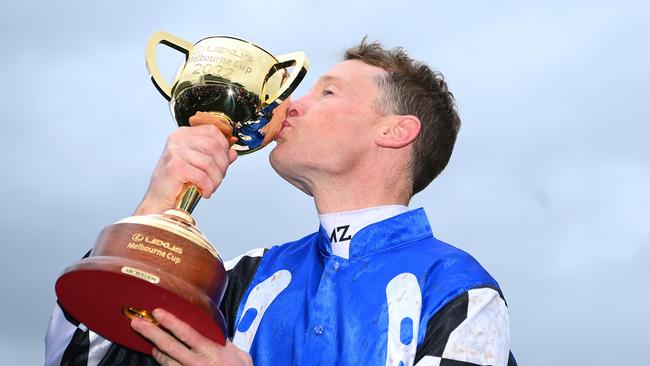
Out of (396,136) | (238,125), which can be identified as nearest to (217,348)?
(238,125)

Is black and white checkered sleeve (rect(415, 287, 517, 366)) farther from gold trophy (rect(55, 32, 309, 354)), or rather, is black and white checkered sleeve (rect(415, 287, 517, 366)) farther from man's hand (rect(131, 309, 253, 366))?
gold trophy (rect(55, 32, 309, 354))

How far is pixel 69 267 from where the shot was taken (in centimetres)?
412

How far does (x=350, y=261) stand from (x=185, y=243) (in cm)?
113

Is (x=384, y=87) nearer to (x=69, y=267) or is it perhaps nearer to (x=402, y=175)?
(x=402, y=175)

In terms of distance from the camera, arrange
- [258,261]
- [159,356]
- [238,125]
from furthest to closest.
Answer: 1. [258,261]
2. [238,125]
3. [159,356]

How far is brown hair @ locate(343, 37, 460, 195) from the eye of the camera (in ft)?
19.8

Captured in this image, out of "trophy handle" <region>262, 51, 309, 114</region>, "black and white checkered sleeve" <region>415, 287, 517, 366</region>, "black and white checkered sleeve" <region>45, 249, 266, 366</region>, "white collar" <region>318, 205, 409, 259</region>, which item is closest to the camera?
"black and white checkered sleeve" <region>415, 287, 517, 366</region>

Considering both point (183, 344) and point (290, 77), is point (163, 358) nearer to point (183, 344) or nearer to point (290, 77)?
point (183, 344)

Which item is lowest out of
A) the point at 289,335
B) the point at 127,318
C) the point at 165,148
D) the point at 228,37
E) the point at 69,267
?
the point at 289,335

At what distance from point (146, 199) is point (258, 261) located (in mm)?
1076

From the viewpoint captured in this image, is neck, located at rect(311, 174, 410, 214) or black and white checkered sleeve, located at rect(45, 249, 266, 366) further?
neck, located at rect(311, 174, 410, 214)

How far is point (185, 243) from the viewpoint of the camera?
4.21 metres

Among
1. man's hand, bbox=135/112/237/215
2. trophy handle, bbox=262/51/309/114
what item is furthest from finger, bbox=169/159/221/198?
trophy handle, bbox=262/51/309/114

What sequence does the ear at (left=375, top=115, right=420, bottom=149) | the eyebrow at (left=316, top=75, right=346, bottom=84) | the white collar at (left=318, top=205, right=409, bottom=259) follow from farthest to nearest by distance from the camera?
the eyebrow at (left=316, top=75, right=346, bottom=84), the ear at (left=375, top=115, right=420, bottom=149), the white collar at (left=318, top=205, right=409, bottom=259)
